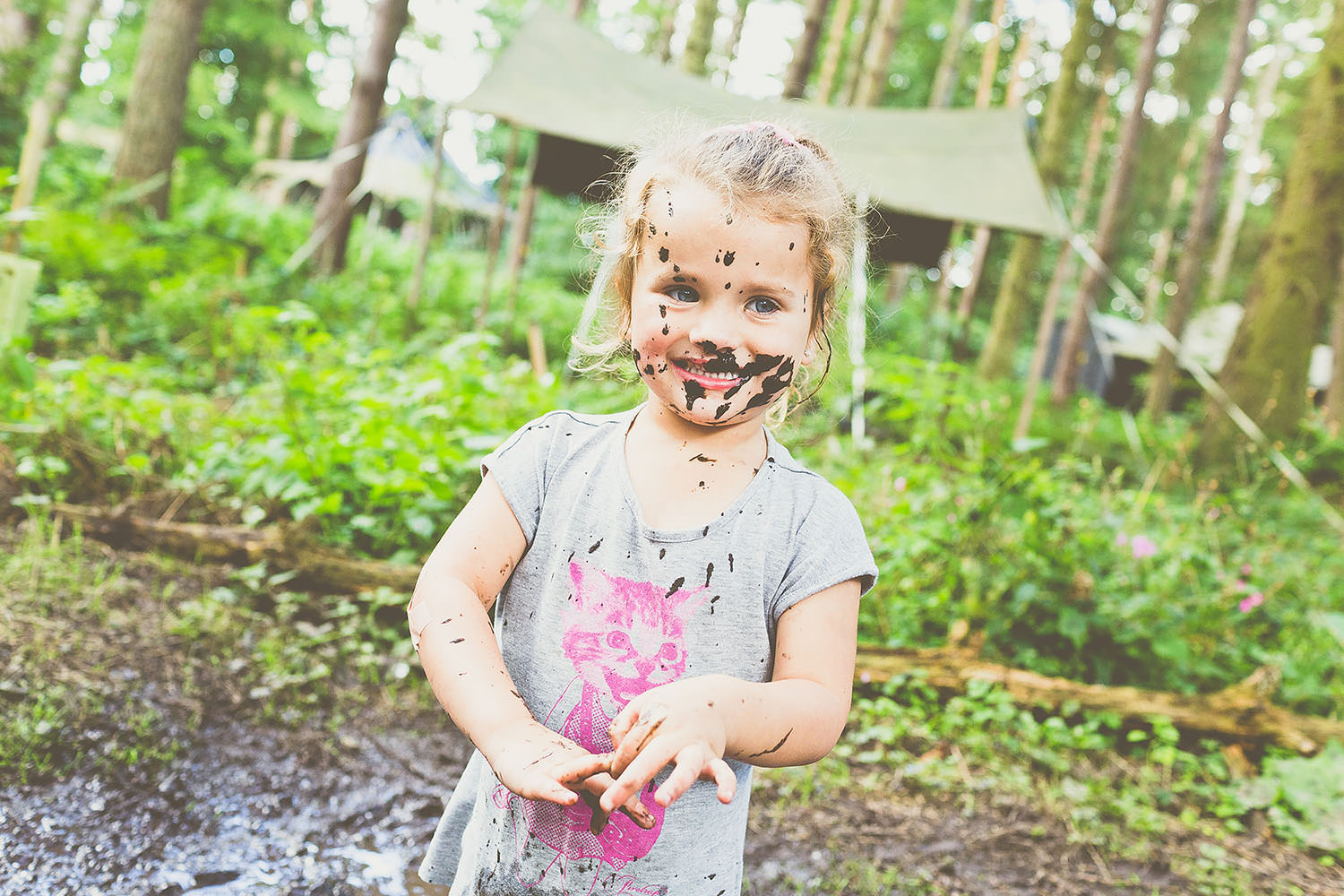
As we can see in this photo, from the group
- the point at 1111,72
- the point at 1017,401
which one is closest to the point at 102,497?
the point at 1017,401

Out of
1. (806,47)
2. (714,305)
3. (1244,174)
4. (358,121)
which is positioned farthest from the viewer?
(1244,174)

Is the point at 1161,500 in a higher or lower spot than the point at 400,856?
higher

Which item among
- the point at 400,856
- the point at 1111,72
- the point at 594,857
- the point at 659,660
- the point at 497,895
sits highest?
the point at 1111,72

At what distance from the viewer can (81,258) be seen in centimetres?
603

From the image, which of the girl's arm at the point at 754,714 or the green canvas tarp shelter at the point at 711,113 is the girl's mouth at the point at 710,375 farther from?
the green canvas tarp shelter at the point at 711,113

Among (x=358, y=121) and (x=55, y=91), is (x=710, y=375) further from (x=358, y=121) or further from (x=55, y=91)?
(x=358, y=121)

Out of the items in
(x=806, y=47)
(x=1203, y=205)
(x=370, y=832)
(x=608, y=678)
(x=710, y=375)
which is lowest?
(x=370, y=832)

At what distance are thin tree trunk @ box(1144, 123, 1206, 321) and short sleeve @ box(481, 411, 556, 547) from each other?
23091 millimetres

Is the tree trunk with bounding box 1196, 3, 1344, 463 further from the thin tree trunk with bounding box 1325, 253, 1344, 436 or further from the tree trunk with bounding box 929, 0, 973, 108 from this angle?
the tree trunk with bounding box 929, 0, 973, 108

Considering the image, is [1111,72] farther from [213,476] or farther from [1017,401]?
[213,476]

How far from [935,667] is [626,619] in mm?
2272

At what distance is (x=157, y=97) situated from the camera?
7676 millimetres

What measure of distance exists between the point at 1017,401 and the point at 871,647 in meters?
8.61

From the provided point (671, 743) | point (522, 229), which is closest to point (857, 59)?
point (522, 229)
